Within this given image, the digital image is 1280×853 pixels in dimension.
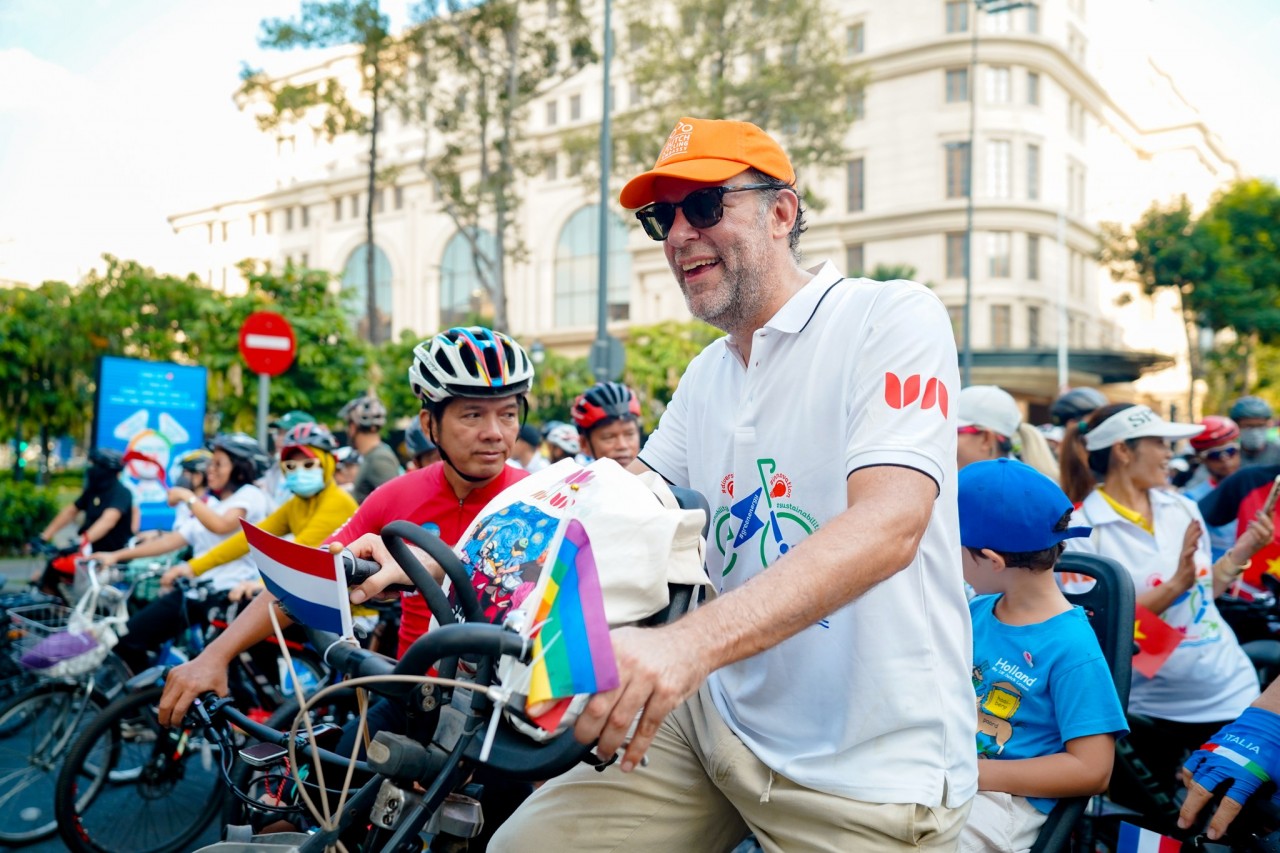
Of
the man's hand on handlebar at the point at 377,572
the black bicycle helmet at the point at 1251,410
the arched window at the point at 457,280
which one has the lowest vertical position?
the man's hand on handlebar at the point at 377,572

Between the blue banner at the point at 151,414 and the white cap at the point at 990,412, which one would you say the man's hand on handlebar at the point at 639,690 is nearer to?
the white cap at the point at 990,412

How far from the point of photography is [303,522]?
5469mm

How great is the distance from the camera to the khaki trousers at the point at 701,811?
193 cm

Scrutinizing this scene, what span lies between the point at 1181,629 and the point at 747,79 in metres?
27.6

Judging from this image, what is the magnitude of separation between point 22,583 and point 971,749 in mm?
12553

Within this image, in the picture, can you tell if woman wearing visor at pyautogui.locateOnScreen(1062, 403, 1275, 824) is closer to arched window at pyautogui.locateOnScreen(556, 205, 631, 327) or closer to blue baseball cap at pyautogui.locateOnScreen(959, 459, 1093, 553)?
blue baseball cap at pyautogui.locateOnScreen(959, 459, 1093, 553)

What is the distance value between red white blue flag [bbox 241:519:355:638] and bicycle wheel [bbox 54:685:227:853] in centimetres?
349

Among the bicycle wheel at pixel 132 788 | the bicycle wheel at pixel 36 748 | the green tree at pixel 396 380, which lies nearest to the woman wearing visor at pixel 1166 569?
the bicycle wheel at pixel 132 788

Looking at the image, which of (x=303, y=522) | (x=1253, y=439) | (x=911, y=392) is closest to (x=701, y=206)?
(x=911, y=392)

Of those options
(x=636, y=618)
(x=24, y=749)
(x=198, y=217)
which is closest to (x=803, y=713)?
(x=636, y=618)

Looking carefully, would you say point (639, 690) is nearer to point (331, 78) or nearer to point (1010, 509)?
Answer: point (1010, 509)

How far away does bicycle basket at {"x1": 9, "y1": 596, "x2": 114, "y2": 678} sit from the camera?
508 cm

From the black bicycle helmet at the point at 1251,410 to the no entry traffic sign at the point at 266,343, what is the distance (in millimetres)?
8898

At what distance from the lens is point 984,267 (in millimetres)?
46219
